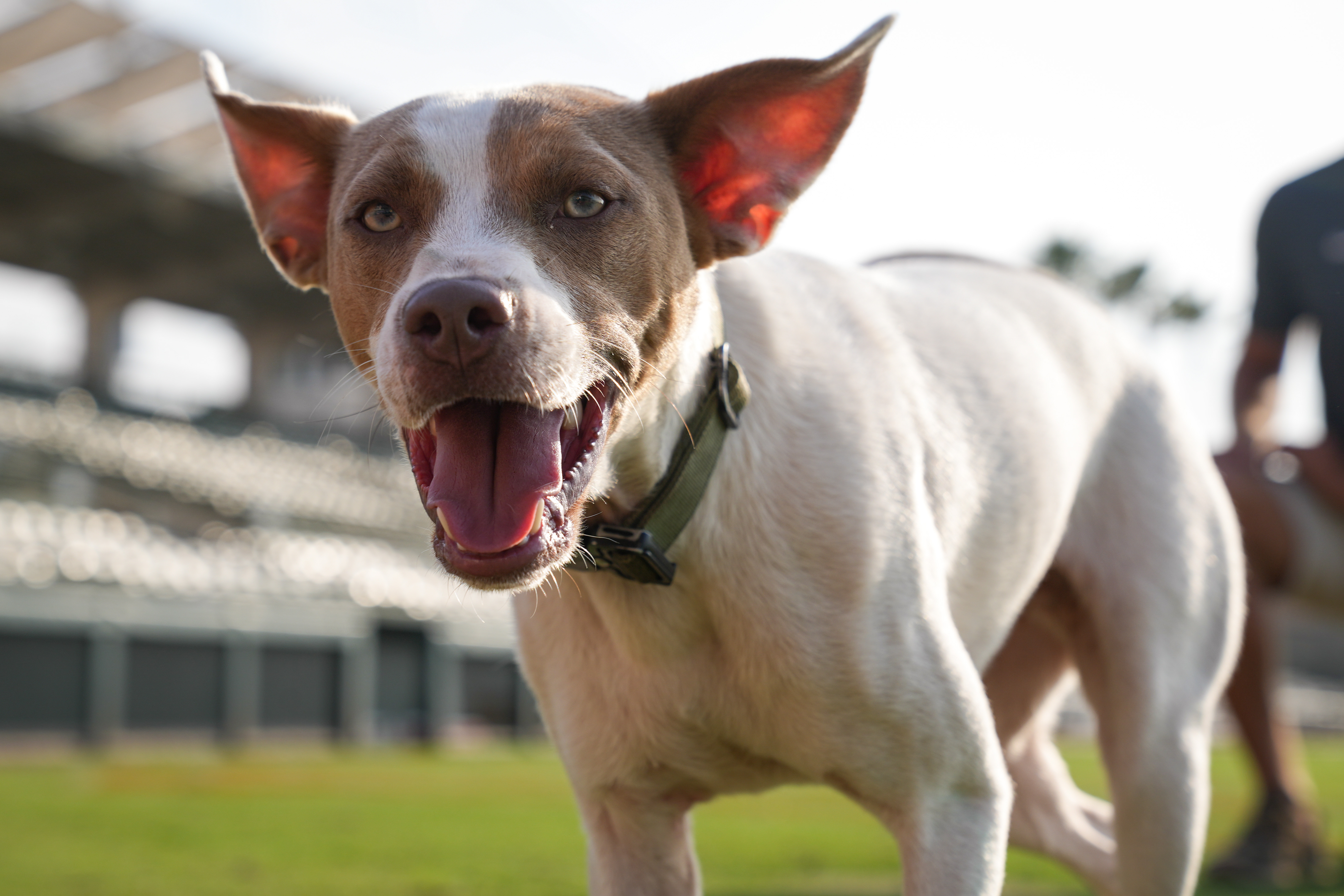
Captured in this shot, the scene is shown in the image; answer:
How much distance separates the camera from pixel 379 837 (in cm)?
A: 594

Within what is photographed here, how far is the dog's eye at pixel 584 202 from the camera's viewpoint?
6.38ft

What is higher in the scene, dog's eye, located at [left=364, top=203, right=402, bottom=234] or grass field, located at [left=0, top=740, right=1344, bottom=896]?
dog's eye, located at [left=364, top=203, right=402, bottom=234]

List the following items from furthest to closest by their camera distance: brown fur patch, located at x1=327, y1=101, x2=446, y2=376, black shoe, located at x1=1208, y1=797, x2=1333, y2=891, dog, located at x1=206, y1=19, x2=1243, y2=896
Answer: black shoe, located at x1=1208, y1=797, x2=1333, y2=891 < brown fur patch, located at x1=327, y1=101, x2=446, y2=376 < dog, located at x1=206, y1=19, x2=1243, y2=896

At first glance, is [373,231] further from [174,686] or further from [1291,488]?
[174,686]

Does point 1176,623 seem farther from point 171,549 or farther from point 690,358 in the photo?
point 171,549

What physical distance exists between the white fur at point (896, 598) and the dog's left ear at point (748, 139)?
0.65ft

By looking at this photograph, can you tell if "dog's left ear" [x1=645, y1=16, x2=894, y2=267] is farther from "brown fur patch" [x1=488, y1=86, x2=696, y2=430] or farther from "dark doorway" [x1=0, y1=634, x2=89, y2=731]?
"dark doorway" [x1=0, y1=634, x2=89, y2=731]

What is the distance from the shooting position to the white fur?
208 centimetres

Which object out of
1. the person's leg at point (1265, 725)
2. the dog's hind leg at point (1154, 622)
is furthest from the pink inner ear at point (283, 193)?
the person's leg at point (1265, 725)

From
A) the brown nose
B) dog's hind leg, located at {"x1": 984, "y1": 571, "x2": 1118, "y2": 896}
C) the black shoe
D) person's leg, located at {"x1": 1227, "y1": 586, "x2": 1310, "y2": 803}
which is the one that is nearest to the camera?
the brown nose

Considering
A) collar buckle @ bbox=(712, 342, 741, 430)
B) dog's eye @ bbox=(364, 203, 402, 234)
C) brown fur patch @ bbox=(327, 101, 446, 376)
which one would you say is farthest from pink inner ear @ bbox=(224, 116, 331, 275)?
collar buckle @ bbox=(712, 342, 741, 430)

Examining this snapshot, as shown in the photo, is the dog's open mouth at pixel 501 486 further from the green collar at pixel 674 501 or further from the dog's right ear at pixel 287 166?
the dog's right ear at pixel 287 166

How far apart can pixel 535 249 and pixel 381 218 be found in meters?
0.29

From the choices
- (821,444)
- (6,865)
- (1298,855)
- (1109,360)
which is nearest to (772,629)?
(821,444)
